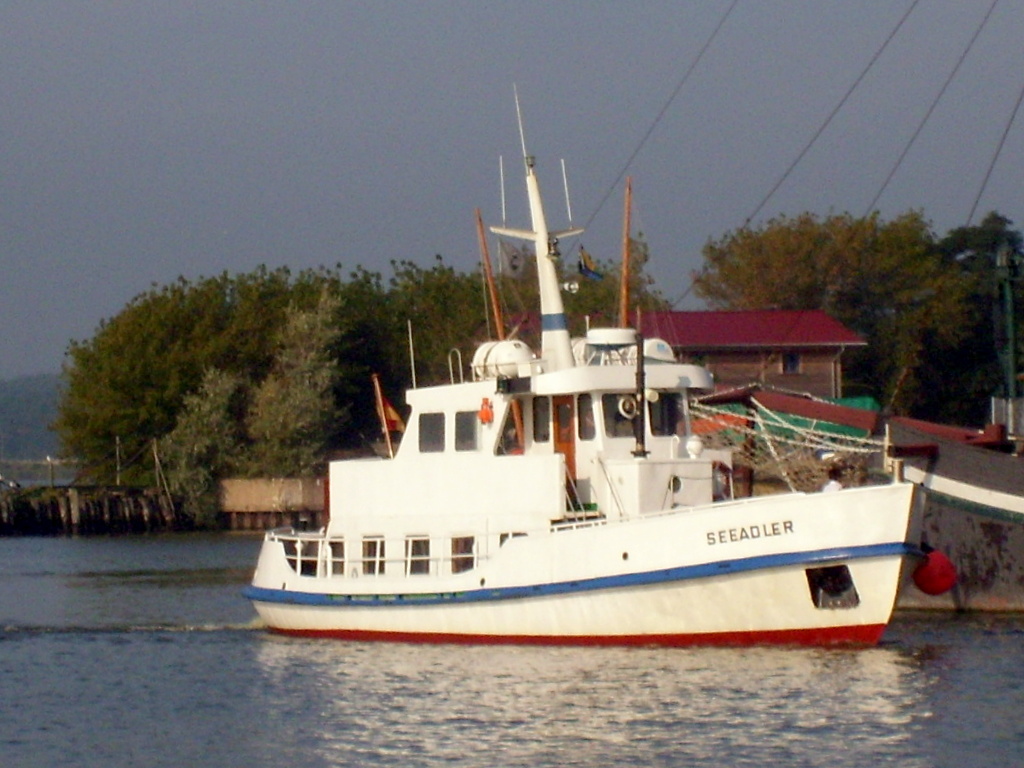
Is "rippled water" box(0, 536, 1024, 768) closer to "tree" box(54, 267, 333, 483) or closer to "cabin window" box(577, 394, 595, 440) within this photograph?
"cabin window" box(577, 394, 595, 440)

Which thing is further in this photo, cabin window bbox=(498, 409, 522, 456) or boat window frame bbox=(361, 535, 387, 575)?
boat window frame bbox=(361, 535, 387, 575)

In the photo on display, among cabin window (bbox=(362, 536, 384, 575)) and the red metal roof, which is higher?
the red metal roof

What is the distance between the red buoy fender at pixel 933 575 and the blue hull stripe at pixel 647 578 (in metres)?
1.59

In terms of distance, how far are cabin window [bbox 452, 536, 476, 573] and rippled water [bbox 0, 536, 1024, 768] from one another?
3.91ft

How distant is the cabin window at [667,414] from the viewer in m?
22.6

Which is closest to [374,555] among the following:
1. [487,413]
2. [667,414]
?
[487,413]

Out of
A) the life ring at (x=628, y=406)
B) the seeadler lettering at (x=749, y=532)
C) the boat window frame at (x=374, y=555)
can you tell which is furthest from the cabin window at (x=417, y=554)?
the seeadler lettering at (x=749, y=532)

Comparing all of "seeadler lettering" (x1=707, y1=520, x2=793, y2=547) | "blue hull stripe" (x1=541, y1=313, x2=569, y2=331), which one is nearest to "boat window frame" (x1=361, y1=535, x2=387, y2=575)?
"blue hull stripe" (x1=541, y1=313, x2=569, y2=331)

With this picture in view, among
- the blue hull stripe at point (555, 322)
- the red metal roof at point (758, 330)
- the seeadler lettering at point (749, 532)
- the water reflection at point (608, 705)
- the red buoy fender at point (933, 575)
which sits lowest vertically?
the water reflection at point (608, 705)

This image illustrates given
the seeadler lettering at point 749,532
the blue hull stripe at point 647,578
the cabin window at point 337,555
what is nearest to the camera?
the blue hull stripe at point 647,578

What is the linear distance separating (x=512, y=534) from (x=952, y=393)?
51713 millimetres

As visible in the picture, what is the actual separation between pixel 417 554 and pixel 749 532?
A: 5211 mm

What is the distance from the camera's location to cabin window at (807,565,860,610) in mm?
20219

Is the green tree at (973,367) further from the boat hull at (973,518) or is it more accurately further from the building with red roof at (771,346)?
the boat hull at (973,518)
